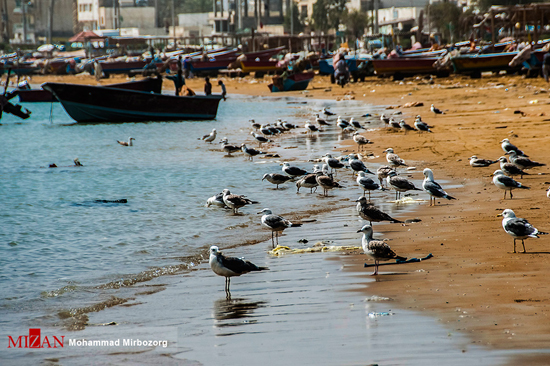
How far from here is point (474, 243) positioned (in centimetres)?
826

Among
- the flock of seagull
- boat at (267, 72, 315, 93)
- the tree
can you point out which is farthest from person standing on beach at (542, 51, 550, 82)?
the tree

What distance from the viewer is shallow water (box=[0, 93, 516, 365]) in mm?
5672

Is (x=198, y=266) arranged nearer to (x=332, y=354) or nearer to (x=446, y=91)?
(x=332, y=354)

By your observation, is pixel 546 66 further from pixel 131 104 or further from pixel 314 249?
pixel 314 249

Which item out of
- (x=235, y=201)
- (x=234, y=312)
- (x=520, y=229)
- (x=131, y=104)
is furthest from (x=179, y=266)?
(x=131, y=104)

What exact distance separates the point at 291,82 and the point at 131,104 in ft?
54.1

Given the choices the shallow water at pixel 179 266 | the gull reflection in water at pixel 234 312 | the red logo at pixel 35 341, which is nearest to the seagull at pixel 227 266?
the shallow water at pixel 179 266

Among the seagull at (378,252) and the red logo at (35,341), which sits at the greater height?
the seagull at (378,252)

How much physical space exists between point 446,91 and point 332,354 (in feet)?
101

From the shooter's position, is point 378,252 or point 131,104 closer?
point 378,252

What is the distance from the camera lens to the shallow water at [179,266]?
567 cm

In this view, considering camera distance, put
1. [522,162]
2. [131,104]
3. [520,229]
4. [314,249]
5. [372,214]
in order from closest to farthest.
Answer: [520,229]
[314,249]
[372,214]
[522,162]
[131,104]

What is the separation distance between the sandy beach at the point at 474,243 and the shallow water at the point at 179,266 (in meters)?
0.41

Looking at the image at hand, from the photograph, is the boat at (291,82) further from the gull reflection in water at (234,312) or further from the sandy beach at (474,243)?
the gull reflection in water at (234,312)
